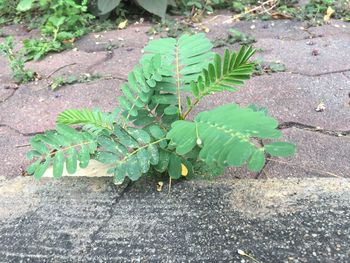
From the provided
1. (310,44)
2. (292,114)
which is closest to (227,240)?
(292,114)

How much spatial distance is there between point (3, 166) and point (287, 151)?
1.38 metres

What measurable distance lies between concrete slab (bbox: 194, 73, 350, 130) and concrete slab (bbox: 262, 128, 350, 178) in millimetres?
113

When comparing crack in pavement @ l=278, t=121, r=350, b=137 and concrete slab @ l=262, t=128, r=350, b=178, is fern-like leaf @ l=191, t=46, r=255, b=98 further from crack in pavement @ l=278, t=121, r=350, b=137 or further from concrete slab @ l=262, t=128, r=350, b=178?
crack in pavement @ l=278, t=121, r=350, b=137

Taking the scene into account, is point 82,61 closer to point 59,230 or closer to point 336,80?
point 336,80

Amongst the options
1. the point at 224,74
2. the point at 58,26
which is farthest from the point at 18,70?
the point at 224,74

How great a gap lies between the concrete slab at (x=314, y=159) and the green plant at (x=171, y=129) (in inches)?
14.7

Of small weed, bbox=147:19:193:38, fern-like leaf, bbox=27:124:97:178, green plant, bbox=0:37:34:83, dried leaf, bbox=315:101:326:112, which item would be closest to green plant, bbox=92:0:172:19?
small weed, bbox=147:19:193:38

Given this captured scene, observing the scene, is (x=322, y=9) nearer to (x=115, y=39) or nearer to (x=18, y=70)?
(x=115, y=39)

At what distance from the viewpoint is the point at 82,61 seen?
2793 mm

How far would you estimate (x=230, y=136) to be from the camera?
1.10 metres

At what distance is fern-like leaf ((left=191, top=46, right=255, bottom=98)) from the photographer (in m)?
1.30

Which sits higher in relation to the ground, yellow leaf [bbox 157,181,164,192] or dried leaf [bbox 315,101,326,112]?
yellow leaf [bbox 157,181,164,192]

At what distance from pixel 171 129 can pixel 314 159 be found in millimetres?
796

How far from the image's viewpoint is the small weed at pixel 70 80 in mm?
2539
